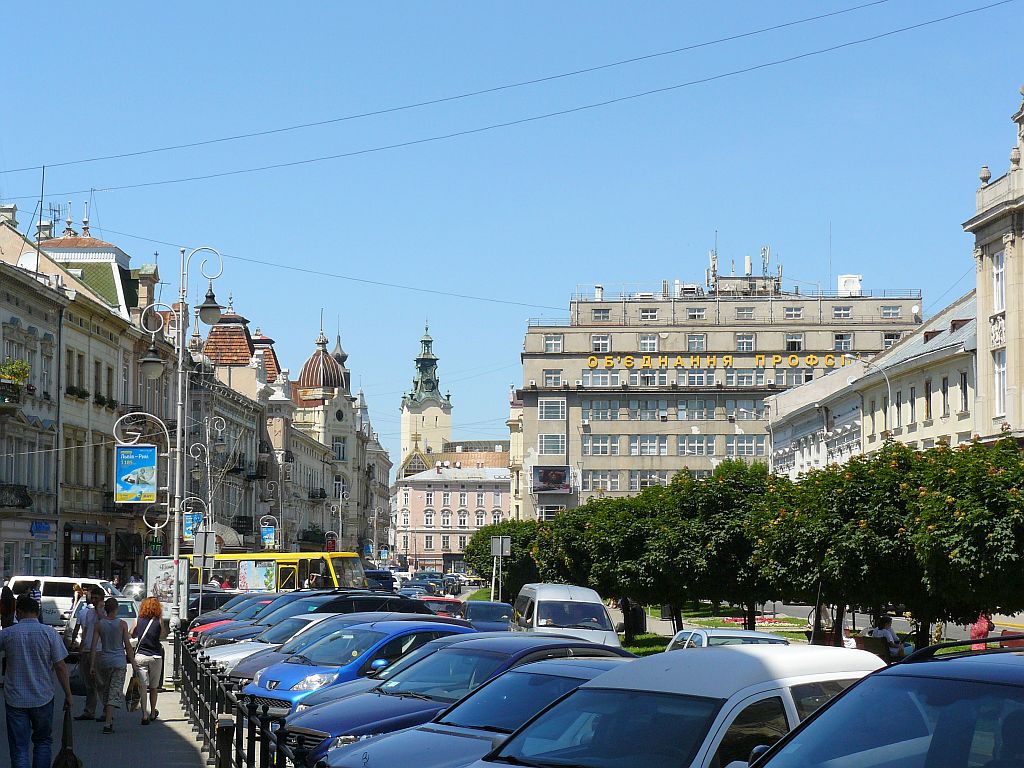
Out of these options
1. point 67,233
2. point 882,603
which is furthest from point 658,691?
point 67,233

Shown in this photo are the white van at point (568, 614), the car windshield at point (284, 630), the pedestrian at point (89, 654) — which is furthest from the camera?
the white van at point (568, 614)

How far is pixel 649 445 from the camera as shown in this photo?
115 meters

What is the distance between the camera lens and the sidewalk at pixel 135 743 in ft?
49.8

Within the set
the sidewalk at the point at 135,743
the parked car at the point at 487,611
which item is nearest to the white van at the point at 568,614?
the parked car at the point at 487,611

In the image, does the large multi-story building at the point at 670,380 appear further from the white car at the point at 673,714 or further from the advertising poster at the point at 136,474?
the white car at the point at 673,714

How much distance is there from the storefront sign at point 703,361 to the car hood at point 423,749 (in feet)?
348

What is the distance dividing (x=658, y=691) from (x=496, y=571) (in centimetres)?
6089

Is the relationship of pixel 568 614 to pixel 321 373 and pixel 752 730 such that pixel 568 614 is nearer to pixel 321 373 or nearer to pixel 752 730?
pixel 752 730

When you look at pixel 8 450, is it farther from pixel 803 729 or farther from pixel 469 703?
pixel 803 729

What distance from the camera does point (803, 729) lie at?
20.2 ft

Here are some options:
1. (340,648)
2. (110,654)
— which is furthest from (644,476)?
(340,648)

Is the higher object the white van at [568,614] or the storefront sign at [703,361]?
the storefront sign at [703,361]

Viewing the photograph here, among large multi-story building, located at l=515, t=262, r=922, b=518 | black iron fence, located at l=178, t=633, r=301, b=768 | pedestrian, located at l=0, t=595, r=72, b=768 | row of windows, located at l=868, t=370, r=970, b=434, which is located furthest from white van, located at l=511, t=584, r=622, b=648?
large multi-story building, located at l=515, t=262, r=922, b=518

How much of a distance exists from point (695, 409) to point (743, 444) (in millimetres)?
4855
